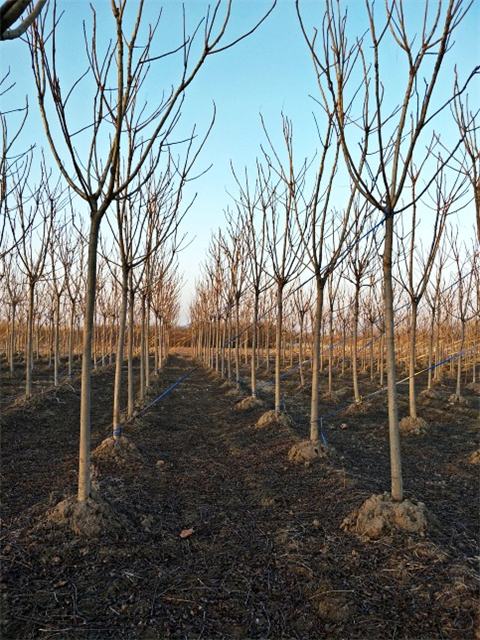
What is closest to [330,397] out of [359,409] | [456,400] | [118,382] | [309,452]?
[359,409]

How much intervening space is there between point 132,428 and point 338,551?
14.1ft

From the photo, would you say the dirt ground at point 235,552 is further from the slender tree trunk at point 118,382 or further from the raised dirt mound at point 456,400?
the raised dirt mound at point 456,400

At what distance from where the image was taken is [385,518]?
9.90 ft

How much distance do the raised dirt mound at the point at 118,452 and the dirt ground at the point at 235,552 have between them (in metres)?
0.09

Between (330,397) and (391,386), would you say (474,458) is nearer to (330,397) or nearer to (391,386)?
(391,386)

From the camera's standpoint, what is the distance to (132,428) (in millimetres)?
6512

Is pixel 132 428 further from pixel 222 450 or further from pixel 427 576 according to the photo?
pixel 427 576

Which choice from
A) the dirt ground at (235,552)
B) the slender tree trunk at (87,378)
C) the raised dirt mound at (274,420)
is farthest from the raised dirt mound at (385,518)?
the raised dirt mound at (274,420)

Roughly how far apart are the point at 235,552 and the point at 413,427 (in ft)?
15.4

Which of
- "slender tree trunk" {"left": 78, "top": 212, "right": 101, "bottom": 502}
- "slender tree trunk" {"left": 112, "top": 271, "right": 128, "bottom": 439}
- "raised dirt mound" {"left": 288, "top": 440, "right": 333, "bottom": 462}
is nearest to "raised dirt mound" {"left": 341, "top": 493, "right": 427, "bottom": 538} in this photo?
"raised dirt mound" {"left": 288, "top": 440, "right": 333, "bottom": 462}

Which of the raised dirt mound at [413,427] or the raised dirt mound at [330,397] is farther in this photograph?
the raised dirt mound at [330,397]

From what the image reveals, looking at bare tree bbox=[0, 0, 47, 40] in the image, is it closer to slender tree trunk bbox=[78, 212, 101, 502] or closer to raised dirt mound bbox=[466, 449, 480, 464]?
slender tree trunk bbox=[78, 212, 101, 502]

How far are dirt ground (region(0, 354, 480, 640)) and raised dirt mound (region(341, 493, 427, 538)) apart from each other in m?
0.08

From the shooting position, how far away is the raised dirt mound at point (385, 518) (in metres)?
2.95
